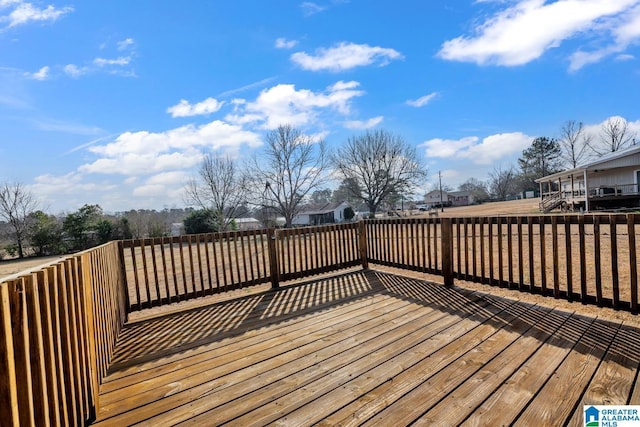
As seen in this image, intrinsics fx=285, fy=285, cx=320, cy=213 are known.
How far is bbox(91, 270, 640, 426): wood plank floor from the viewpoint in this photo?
1.77m

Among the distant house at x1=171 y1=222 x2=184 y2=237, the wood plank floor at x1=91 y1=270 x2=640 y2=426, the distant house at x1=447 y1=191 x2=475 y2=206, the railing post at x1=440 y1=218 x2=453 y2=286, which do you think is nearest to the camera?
the wood plank floor at x1=91 y1=270 x2=640 y2=426

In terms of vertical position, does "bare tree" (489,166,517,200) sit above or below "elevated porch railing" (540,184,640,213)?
above

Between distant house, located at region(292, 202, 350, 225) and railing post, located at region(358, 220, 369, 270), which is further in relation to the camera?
distant house, located at region(292, 202, 350, 225)

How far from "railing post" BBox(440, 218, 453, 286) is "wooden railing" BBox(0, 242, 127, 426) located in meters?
4.19

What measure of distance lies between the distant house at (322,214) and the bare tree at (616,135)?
32982 millimetres

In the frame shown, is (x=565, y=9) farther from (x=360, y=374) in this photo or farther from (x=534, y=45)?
(x=360, y=374)

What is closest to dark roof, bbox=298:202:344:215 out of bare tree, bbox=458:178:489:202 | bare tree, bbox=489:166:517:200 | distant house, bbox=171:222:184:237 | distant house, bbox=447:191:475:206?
distant house, bbox=171:222:184:237

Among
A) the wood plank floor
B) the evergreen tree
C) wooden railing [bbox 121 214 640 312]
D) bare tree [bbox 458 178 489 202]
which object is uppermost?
the evergreen tree

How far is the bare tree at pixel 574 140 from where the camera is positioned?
37094mm

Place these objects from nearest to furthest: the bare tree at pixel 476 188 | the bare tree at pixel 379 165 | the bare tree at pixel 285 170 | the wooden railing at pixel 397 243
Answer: the wooden railing at pixel 397 243, the bare tree at pixel 285 170, the bare tree at pixel 379 165, the bare tree at pixel 476 188

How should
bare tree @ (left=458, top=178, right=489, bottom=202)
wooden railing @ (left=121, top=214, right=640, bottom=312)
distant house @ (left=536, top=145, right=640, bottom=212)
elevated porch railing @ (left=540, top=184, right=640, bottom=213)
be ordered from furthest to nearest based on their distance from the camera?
bare tree @ (left=458, top=178, right=489, bottom=202) → elevated porch railing @ (left=540, top=184, right=640, bottom=213) → distant house @ (left=536, top=145, right=640, bottom=212) → wooden railing @ (left=121, top=214, right=640, bottom=312)

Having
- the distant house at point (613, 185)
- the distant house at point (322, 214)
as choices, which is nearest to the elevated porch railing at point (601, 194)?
the distant house at point (613, 185)

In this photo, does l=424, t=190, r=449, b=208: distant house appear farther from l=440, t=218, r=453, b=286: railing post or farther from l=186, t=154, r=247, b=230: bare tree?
l=440, t=218, r=453, b=286: railing post

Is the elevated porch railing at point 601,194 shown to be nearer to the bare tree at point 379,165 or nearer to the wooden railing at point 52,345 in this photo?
the bare tree at point 379,165
